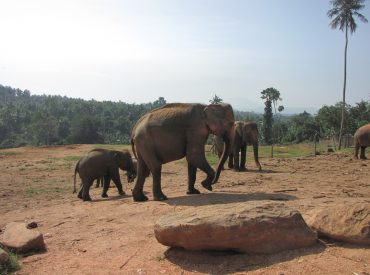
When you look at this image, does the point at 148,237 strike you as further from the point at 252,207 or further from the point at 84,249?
the point at 252,207

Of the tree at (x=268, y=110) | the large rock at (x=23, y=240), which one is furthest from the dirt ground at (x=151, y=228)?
the tree at (x=268, y=110)

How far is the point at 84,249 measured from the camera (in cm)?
746

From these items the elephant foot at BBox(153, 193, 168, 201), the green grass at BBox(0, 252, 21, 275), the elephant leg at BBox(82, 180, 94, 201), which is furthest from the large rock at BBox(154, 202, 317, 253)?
the elephant leg at BBox(82, 180, 94, 201)

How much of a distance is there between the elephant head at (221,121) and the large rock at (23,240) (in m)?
5.20

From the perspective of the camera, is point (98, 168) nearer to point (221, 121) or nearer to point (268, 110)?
point (221, 121)

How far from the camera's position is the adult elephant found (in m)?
11.3

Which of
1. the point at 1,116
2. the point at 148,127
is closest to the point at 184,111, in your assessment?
the point at 148,127

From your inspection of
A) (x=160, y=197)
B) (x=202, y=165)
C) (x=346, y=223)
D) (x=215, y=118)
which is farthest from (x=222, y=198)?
(x=346, y=223)

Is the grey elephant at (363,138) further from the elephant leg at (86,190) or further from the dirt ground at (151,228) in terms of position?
the elephant leg at (86,190)

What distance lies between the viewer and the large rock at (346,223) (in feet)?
19.5

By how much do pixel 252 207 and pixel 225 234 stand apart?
66cm

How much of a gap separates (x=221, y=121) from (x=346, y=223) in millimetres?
5770

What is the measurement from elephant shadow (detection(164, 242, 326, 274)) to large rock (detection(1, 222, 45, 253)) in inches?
101

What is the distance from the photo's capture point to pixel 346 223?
6.14 metres
